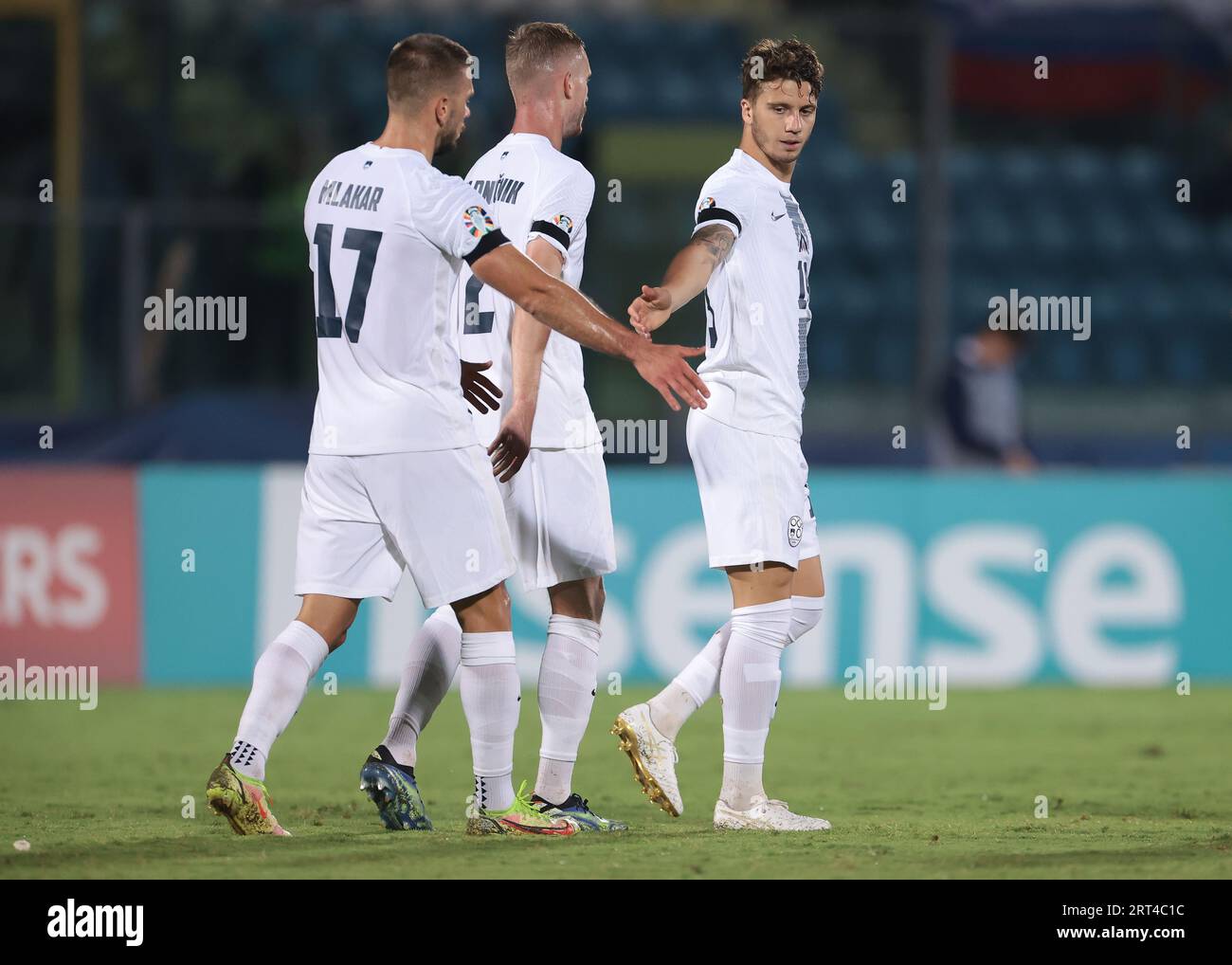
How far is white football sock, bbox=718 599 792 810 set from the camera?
569cm

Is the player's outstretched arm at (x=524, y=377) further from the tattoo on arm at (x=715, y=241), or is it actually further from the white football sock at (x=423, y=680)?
the white football sock at (x=423, y=680)

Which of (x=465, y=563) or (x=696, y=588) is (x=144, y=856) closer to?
(x=465, y=563)

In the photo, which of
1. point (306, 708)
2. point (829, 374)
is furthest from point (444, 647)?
point (829, 374)

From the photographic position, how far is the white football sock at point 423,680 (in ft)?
18.9

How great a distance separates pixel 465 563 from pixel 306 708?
439 centimetres

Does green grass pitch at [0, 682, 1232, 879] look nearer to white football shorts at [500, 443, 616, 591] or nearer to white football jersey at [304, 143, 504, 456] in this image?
white football shorts at [500, 443, 616, 591]

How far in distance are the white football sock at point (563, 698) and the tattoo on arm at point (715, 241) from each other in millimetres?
1193

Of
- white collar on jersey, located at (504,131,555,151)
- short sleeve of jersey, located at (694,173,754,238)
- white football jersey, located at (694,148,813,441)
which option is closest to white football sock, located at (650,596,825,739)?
white football jersey, located at (694,148,813,441)

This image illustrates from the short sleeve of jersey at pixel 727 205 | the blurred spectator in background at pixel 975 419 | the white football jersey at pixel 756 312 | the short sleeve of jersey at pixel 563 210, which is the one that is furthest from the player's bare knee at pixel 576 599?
the blurred spectator in background at pixel 975 419

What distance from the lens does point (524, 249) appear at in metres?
5.59

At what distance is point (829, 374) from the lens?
13781 millimetres

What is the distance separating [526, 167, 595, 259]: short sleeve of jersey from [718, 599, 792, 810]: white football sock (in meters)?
1.25

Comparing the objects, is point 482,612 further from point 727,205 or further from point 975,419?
point 975,419

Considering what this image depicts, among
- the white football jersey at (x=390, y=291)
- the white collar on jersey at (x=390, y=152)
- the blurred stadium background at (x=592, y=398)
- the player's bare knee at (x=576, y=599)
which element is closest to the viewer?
the white football jersey at (x=390, y=291)
